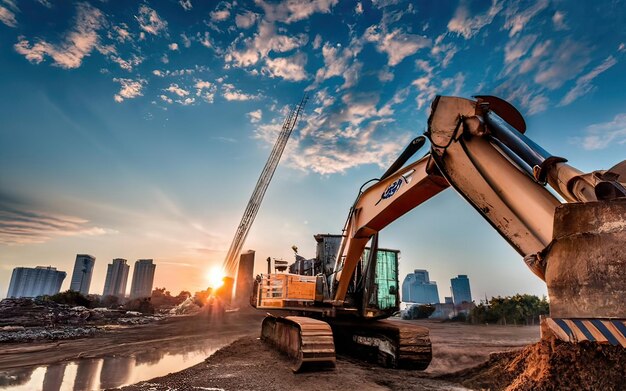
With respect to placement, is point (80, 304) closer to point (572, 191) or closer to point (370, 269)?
point (370, 269)

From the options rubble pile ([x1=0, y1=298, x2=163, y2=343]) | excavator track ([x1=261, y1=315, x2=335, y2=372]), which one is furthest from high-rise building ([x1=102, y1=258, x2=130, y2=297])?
excavator track ([x1=261, y1=315, x2=335, y2=372])

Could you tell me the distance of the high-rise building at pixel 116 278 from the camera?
355ft

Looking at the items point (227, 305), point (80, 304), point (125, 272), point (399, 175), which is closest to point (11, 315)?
point (80, 304)

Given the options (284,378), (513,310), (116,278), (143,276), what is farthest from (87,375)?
(116,278)

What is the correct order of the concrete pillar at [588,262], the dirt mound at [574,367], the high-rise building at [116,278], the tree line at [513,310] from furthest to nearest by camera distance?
the high-rise building at [116,278]
the tree line at [513,310]
the dirt mound at [574,367]
the concrete pillar at [588,262]

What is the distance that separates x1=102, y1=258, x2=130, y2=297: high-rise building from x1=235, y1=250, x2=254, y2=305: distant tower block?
85232 millimetres

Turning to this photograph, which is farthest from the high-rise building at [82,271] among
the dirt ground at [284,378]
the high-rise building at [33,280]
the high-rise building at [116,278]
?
the dirt ground at [284,378]

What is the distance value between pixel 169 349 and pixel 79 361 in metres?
3.04

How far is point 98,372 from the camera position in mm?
7293

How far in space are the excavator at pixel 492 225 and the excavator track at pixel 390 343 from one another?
27 millimetres

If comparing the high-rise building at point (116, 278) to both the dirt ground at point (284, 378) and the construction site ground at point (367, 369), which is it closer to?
the construction site ground at point (367, 369)

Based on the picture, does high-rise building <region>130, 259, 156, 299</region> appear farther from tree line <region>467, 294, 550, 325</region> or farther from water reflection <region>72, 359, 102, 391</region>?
water reflection <region>72, 359, 102, 391</region>

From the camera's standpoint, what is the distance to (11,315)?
2155cm

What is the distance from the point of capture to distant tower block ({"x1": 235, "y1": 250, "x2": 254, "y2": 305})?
42.4m
